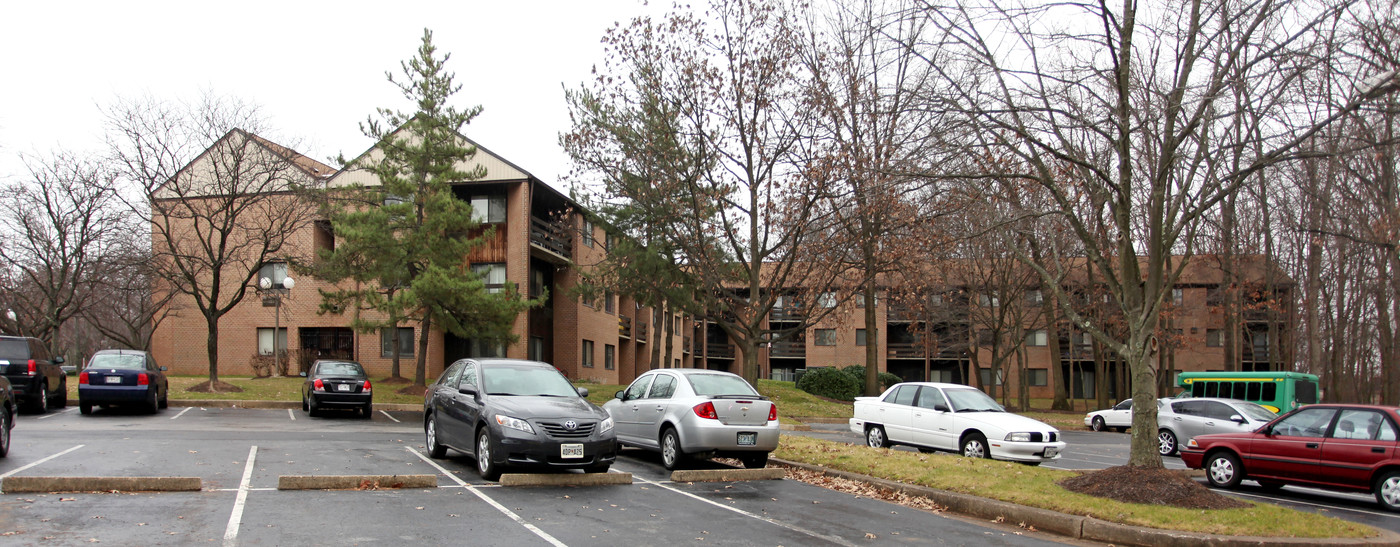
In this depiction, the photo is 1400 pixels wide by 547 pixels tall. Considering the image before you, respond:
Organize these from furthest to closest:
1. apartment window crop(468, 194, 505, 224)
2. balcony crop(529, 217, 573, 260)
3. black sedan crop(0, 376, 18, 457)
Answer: balcony crop(529, 217, 573, 260) → apartment window crop(468, 194, 505, 224) → black sedan crop(0, 376, 18, 457)

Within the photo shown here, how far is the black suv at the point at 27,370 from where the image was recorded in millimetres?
19766

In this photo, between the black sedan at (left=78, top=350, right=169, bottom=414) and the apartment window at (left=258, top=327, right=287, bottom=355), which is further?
the apartment window at (left=258, top=327, right=287, bottom=355)

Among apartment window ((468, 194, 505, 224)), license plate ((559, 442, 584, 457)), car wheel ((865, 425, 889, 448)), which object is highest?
apartment window ((468, 194, 505, 224))

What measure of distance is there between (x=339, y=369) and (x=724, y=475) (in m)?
13.9

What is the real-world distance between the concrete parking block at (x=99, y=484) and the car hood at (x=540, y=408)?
3412 millimetres

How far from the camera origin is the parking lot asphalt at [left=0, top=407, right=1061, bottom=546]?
319 inches

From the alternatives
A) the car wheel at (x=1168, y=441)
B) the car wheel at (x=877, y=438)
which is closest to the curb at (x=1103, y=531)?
the car wheel at (x=877, y=438)

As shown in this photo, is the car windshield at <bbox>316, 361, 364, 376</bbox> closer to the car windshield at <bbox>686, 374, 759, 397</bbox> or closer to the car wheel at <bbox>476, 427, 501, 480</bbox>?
the car windshield at <bbox>686, 374, 759, 397</bbox>

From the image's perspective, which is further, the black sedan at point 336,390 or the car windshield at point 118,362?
the black sedan at point 336,390

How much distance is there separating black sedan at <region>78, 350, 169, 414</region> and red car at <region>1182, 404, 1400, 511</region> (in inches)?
837

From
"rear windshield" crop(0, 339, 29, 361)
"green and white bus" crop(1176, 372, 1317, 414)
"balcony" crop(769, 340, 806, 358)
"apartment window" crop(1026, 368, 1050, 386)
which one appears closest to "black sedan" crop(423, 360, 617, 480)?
"rear windshield" crop(0, 339, 29, 361)

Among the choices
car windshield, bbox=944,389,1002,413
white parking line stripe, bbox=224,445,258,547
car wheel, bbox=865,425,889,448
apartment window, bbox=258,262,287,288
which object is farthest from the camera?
apartment window, bbox=258,262,287,288

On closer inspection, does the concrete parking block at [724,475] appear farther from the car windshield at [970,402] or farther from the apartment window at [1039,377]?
the apartment window at [1039,377]

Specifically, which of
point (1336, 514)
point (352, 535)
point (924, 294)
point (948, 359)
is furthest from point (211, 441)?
point (948, 359)
